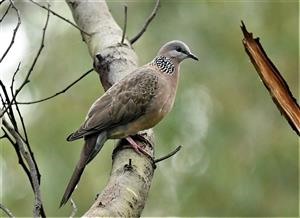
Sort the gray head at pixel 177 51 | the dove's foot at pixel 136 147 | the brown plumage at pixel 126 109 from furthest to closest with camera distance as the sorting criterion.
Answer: the gray head at pixel 177 51 < the brown plumage at pixel 126 109 < the dove's foot at pixel 136 147

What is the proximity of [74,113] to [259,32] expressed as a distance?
1.90m

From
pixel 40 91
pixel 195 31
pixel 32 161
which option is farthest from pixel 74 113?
→ pixel 32 161

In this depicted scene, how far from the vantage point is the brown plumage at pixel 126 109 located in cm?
351

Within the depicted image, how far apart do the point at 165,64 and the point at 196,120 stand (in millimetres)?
2209

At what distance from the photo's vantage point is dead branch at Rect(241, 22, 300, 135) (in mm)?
2373

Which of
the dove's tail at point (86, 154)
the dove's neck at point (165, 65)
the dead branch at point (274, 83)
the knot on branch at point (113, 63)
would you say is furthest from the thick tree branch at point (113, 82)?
the dead branch at point (274, 83)

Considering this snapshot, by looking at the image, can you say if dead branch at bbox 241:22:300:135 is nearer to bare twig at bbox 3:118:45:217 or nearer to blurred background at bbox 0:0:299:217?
bare twig at bbox 3:118:45:217

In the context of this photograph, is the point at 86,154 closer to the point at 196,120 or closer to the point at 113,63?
the point at 113,63

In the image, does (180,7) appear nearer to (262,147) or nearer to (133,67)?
(262,147)

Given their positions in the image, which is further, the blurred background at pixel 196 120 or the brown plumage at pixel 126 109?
the blurred background at pixel 196 120

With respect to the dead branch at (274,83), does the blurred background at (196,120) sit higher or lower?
higher

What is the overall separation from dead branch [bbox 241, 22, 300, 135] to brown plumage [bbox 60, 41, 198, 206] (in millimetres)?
1067

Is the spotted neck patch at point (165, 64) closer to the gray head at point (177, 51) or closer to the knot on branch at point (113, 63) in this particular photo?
the gray head at point (177, 51)

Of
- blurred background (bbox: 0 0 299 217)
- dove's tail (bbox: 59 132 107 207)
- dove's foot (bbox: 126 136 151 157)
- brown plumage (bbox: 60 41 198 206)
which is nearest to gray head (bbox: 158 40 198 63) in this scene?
brown plumage (bbox: 60 41 198 206)
